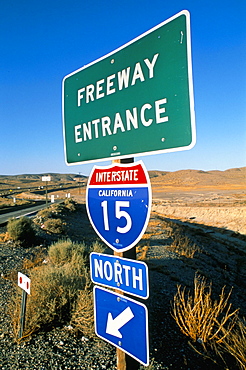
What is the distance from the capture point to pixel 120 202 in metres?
1.74

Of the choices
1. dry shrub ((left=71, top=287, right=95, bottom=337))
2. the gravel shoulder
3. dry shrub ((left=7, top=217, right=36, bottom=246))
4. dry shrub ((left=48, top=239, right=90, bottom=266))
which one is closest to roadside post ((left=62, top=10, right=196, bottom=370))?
the gravel shoulder

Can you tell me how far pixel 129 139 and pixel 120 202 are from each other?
0.38m

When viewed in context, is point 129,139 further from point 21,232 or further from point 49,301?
point 21,232

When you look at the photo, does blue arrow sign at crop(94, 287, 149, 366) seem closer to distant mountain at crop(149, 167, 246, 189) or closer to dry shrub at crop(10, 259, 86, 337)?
dry shrub at crop(10, 259, 86, 337)

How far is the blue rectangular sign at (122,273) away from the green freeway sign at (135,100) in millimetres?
637

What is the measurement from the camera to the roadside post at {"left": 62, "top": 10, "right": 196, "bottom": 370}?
4.97ft

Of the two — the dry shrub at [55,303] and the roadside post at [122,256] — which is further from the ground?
the roadside post at [122,256]

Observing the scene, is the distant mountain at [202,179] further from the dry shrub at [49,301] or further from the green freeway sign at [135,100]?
the green freeway sign at [135,100]

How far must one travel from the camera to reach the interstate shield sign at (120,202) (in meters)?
1.64

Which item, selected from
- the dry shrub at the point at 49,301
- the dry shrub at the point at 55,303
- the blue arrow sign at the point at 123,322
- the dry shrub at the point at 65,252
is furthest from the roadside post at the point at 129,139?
the dry shrub at the point at 65,252

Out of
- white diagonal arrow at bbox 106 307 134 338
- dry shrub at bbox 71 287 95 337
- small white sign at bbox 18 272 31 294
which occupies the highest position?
white diagonal arrow at bbox 106 307 134 338

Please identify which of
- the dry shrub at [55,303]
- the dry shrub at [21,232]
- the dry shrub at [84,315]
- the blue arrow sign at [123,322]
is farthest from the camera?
Answer: the dry shrub at [21,232]

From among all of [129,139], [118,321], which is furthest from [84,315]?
[129,139]

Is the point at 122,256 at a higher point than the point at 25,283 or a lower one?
higher
